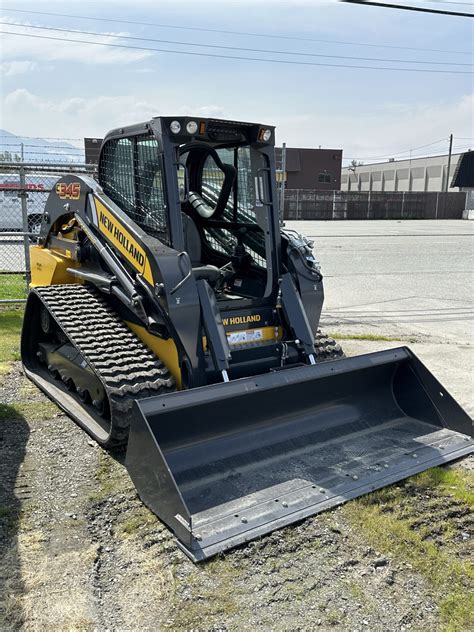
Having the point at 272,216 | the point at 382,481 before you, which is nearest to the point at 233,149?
the point at 272,216

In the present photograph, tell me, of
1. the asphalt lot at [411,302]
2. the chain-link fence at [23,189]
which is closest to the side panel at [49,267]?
the chain-link fence at [23,189]

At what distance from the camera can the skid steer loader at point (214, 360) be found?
3.69m

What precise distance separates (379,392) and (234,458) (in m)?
1.50

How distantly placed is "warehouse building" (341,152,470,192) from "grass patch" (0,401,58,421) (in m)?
59.8

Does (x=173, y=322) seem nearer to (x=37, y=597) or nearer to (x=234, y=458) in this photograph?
(x=234, y=458)

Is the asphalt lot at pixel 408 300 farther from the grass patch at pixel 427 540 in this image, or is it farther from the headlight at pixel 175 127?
the headlight at pixel 175 127

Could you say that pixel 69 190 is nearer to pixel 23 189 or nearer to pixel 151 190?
pixel 151 190

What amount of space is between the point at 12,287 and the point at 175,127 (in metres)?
6.90

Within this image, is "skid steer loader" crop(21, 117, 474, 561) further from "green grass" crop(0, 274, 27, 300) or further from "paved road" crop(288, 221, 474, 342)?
"green grass" crop(0, 274, 27, 300)

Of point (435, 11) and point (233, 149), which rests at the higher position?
point (435, 11)

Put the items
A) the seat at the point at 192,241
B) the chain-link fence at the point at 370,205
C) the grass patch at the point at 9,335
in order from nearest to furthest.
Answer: the seat at the point at 192,241
the grass patch at the point at 9,335
the chain-link fence at the point at 370,205

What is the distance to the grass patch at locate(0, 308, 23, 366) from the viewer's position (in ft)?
21.9

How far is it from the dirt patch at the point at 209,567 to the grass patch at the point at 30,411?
96cm

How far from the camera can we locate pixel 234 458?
13.3 feet
